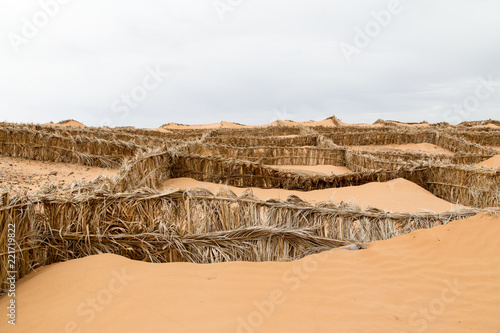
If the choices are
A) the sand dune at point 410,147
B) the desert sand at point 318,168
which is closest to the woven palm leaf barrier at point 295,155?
the desert sand at point 318,168

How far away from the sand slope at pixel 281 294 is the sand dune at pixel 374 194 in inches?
130

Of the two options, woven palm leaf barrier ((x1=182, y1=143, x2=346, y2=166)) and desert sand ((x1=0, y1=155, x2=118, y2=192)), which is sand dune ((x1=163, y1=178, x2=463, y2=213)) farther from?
woven palm leaf barrier ((x1=182, y1=143, x2=346, y2=166))

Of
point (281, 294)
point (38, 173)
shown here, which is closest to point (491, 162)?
point (281, 294)

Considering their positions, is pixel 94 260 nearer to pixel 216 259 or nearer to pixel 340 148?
pixel 216 259

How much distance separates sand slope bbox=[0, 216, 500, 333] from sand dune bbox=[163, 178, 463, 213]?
3.31 m

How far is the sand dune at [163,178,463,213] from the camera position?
6625 millimetres

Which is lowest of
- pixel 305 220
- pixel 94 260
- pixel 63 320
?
pixel 63 320

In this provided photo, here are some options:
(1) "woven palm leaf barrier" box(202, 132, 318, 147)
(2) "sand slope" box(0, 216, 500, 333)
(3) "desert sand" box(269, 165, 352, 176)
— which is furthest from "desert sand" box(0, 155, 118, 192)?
(1) "woven palm leaf barrier" box(202, 132, 318, 147)

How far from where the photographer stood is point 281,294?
103 inches

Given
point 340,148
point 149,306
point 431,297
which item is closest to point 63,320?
point 149,306

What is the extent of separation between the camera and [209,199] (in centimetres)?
344

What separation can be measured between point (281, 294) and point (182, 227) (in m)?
1.24

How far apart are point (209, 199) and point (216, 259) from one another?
62 cm

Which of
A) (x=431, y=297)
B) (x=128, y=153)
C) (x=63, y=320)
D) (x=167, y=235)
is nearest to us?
(x=63, y=320)
